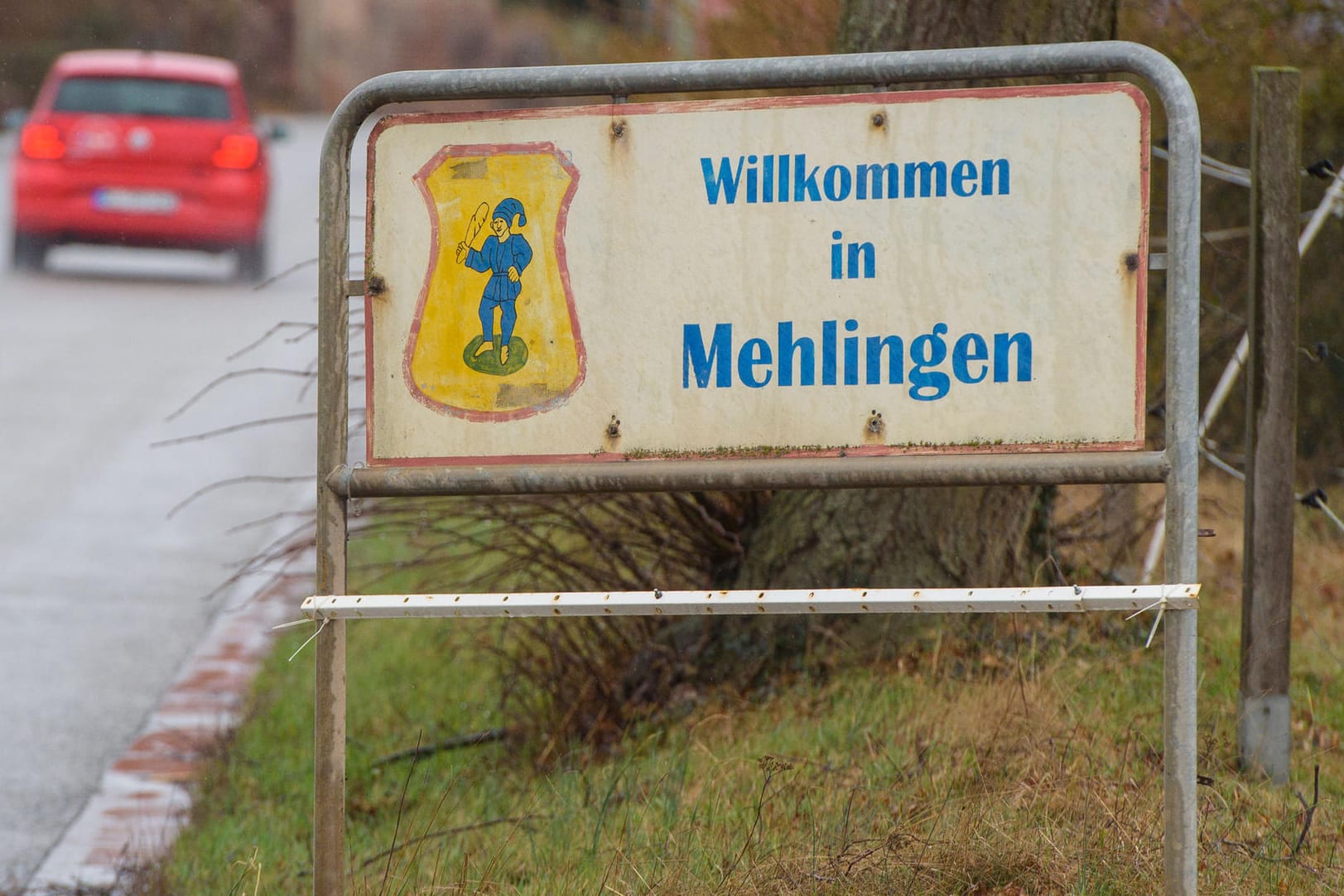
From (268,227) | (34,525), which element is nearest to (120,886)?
(34,525)

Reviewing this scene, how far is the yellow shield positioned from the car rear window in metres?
13.0

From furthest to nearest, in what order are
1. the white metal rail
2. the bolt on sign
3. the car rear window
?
the car rear window
the bolt on sign
the white metal rail

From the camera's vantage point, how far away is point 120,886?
4.07 meters

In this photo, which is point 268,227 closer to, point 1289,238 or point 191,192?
point 191,192

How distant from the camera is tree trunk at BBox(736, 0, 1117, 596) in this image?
15.4 feet

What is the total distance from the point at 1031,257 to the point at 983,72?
32 cm

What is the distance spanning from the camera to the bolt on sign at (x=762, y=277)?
2742 mm

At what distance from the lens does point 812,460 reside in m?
2.76

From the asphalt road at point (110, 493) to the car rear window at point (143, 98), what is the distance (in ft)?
6.02

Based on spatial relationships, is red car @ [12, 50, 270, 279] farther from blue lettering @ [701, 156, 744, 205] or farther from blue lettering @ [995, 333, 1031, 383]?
blue lettering @ [995, 333, 1031, 383]

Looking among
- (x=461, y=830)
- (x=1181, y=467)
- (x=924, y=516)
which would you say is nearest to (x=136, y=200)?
(x=924, y=516)

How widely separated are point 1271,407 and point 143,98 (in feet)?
43.3

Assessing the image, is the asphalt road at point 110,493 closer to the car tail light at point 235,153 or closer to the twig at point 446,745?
the twig at point 446,745

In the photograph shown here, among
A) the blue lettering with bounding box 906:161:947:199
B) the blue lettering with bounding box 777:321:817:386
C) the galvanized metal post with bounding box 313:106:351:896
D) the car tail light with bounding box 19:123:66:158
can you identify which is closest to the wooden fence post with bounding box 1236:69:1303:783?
the blue lettering with bounding box 906:161:947:199
